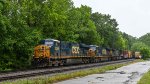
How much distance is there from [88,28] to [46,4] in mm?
34790

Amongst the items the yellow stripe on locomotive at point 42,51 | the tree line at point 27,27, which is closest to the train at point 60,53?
the yellow stripe on locomotive at point 42,51

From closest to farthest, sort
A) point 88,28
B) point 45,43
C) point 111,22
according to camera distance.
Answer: point 45,43 < point 88,28 < point 111,22

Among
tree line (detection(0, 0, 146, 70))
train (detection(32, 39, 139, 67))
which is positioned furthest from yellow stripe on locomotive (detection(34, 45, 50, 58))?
tree line (detection(0, 0, 146, 70))

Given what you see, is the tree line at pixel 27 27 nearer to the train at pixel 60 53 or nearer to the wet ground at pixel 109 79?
the train at pixel 60 53

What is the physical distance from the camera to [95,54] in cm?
6919

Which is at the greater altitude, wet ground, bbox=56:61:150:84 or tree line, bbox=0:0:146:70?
tree line, bbox=0:0:146:70

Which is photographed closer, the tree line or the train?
the tree line

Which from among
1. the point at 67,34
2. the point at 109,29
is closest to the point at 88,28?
the point at 67,34

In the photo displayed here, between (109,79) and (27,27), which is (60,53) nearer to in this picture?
(27,27)

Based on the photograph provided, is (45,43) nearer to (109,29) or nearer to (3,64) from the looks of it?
(3,64)

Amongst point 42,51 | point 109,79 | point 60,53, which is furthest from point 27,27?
point 109,79

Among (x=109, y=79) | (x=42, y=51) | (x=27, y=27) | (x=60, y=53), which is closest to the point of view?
(x=109, y=79)

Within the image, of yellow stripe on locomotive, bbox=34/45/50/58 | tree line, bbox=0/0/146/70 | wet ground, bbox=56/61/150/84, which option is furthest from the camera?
yellow stripe on locomotive, bbox=34/45/50/58

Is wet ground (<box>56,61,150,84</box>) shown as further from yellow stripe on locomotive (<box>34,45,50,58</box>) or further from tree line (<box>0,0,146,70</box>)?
tree line (<box>0,0,146,70</box>)
